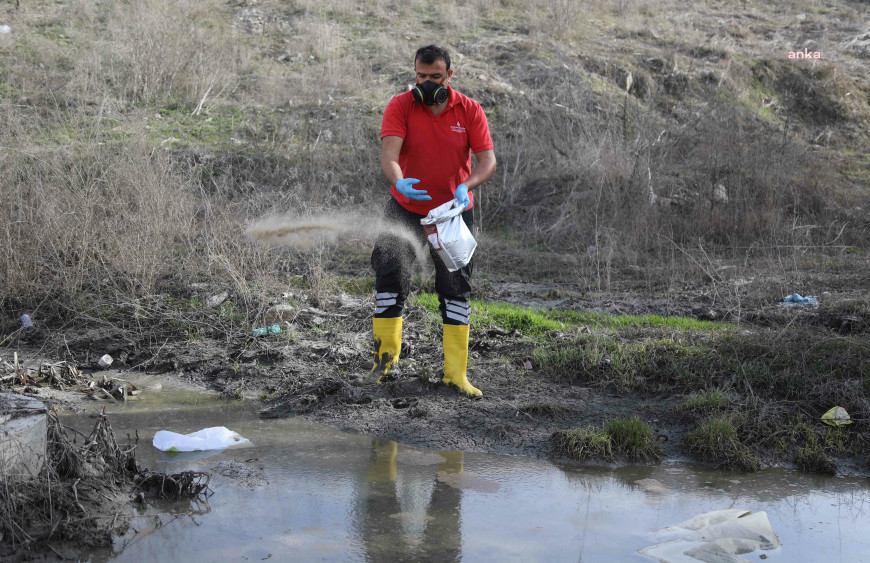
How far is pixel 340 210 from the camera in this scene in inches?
376

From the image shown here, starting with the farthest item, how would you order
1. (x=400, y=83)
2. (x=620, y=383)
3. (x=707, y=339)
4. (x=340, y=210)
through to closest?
1. (x=400, y=83)
2. (x=340, y=210)
3. (x=707, y=339)
4. (x=620, y=383)

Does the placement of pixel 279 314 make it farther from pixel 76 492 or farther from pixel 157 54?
pixel 157 54

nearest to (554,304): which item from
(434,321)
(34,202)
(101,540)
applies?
(434,321)

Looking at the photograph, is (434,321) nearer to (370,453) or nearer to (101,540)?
(370,453)

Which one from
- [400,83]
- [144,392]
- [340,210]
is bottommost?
[144,392]

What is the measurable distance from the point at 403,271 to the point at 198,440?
170 cm

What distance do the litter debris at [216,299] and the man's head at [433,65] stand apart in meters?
2.98

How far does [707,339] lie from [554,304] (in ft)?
6.90

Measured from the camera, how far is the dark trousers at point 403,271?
5184 mm

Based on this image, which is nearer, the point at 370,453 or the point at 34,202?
the point at 370,453

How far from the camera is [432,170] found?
5.11 m

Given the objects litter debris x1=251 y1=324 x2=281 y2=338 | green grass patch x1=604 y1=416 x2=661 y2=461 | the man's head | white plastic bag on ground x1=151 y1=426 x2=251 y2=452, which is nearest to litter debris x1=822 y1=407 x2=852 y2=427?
green grass patch x1=604 y1=416 x2=661 y2=461

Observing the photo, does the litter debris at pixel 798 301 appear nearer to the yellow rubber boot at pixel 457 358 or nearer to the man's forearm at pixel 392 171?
the yellow rubber boot at pixel 457 358

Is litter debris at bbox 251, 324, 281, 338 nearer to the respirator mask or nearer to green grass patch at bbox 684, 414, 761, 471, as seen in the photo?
the respirator mask
